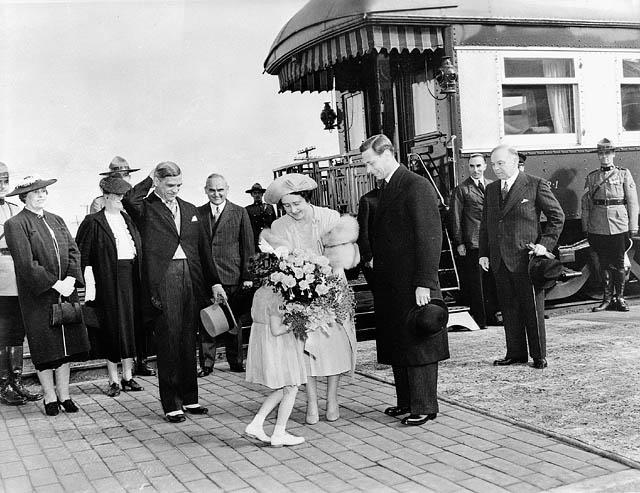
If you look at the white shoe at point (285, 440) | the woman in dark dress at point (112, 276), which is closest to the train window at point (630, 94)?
the woman in dark dress at point (112, 276)

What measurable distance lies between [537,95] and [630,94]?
1580 millimetres

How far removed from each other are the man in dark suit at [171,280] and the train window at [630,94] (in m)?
6.73

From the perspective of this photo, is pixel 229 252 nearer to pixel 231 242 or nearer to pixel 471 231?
pixel 231 242

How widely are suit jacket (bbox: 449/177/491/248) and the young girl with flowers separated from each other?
4.35 meters

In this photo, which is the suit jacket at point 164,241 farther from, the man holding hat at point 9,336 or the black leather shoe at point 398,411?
the black leather shoe at point 398,411

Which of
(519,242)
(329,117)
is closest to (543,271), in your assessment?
(519,242)

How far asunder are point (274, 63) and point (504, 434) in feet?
24.2

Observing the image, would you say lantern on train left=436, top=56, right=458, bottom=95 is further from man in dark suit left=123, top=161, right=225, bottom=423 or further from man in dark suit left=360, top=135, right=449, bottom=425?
man in dark suit left=123, top=161, right=225, bottom=423

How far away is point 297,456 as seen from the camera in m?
4.29

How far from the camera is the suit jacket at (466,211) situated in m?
8.43

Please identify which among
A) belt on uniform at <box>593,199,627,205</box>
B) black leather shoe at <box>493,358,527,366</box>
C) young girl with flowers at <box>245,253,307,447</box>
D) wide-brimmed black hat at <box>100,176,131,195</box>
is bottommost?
black leather shoe at <box>493,358,527,366</box>

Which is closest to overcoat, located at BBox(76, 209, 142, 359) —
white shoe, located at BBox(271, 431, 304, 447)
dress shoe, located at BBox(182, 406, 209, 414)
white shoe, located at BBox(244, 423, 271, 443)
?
dress shoe, located at BBox(182, 406, 209, 414)

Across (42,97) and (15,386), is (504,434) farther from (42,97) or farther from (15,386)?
(42,97)

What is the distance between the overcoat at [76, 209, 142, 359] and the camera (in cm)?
627
